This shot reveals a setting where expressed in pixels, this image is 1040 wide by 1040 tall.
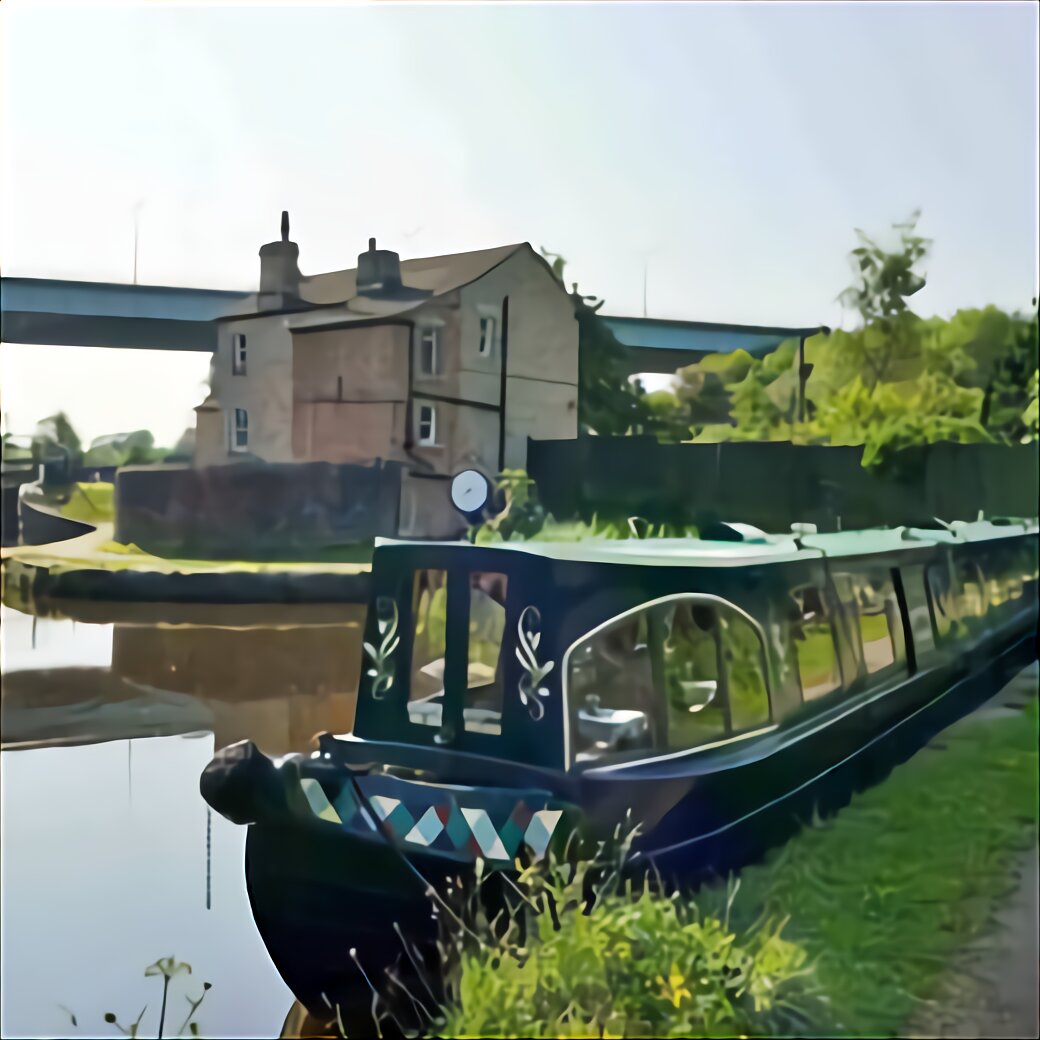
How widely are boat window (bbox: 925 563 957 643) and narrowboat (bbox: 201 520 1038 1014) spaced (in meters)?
0.01

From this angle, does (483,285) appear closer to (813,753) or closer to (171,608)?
(171,608)

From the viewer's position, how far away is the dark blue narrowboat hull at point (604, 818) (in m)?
1.45

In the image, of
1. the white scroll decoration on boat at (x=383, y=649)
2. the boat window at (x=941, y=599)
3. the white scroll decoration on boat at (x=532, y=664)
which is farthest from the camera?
the boat window at (x=941, y=599)

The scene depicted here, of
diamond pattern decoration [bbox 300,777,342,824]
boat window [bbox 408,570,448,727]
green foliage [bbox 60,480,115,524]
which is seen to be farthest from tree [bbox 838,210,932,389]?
→ green foliage [bbox 60,480,115,524]

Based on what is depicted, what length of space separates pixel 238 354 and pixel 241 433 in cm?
15

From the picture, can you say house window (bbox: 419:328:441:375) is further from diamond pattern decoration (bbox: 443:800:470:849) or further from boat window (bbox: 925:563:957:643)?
boat window (bbox: 925:563:957:643)

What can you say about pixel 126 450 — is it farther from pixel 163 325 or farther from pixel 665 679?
pixel 665 679

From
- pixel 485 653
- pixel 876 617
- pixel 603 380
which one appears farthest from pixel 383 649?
pixel 876 617

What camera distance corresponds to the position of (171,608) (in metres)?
1.54

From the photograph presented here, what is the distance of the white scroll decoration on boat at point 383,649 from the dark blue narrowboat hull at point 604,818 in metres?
0.28

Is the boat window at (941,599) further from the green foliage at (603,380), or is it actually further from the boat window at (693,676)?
the green foliage at (603,380)

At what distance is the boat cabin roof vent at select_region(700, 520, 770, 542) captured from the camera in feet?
5.03

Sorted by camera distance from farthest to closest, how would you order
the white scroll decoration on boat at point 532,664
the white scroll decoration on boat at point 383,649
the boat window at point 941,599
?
the boat window at point 941,599 → the white scroll decoration on boat at point 383,649 → the white scroll decoration on boat at point 532,664

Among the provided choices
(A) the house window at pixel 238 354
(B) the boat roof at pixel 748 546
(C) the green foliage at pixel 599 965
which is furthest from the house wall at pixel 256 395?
(C) the green foliage at pixel 599 965
